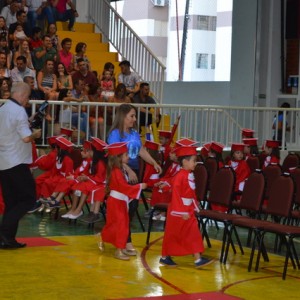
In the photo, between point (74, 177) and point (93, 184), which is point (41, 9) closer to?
point (74, 177)

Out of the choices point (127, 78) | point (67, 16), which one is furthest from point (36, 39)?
point (67, 16)

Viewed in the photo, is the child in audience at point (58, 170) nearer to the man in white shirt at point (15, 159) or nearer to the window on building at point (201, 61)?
the man in white shirt at point (15, 159)

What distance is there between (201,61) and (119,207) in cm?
1449

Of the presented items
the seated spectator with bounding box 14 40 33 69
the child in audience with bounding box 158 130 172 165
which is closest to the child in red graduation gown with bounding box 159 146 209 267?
the child in audience with bounding box 158 130 172 165

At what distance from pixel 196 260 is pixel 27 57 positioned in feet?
27.6

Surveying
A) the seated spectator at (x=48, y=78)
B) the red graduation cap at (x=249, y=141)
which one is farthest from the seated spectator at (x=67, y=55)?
the red graduation cap at (x=249, y=141)

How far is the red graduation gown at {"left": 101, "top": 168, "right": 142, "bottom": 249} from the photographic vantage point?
384 inches

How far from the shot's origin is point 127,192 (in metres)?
9.77

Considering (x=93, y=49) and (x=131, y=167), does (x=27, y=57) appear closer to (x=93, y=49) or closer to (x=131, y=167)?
(x=93, y=49)

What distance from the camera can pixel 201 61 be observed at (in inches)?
941

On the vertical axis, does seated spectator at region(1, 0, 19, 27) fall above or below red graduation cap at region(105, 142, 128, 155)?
above

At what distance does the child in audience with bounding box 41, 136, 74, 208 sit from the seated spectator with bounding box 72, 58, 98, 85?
13.9 ft

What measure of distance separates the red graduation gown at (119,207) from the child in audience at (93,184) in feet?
6.41

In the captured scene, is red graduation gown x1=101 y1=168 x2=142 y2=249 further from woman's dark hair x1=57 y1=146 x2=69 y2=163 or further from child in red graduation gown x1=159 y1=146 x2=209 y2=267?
woman's dark hair x1=57 y1=146 x2=69 y2=163
